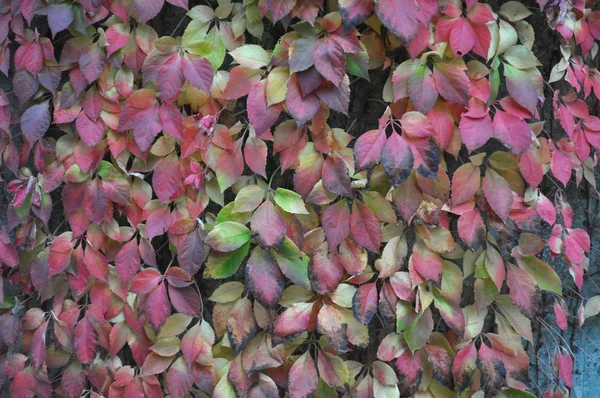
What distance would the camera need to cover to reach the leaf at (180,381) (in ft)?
4.76

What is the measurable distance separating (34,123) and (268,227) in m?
0.65

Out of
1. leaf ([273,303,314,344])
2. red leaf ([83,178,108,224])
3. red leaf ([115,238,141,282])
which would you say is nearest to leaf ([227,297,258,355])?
leaf ([273,303,314,344])

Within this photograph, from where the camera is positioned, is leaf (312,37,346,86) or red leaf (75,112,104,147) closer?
leaf (312,37,346,86)

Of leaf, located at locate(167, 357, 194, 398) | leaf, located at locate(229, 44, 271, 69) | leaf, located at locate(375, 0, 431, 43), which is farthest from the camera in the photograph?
leaf, located at locate(167, 357, 194, 398)

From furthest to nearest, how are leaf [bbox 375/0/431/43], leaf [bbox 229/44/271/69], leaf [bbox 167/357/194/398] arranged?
leaf [bbox 167/357/194/398] → leaf [bbox 229/44/271/69] → leaf [bbox 375/0/431/43]

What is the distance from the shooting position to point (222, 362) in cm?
147

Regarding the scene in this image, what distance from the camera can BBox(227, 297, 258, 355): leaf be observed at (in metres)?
1.41

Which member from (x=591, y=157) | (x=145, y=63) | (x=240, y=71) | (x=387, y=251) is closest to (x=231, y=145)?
(x=240, y=71)

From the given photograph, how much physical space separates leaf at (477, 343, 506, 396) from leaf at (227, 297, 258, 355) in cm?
53

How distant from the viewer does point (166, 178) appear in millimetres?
1429

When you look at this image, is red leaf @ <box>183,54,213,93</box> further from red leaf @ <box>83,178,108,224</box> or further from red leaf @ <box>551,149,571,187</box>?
red leaf @ <box>551,149,571,187</box>

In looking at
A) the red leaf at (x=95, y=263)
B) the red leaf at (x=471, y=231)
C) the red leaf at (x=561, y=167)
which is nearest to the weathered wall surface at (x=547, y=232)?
the red leaf at (x=561, y=167)

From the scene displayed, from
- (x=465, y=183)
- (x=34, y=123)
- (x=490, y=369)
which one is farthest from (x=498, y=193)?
(x=34, y=123)

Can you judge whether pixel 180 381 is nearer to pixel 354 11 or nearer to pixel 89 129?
pixel 89 129
